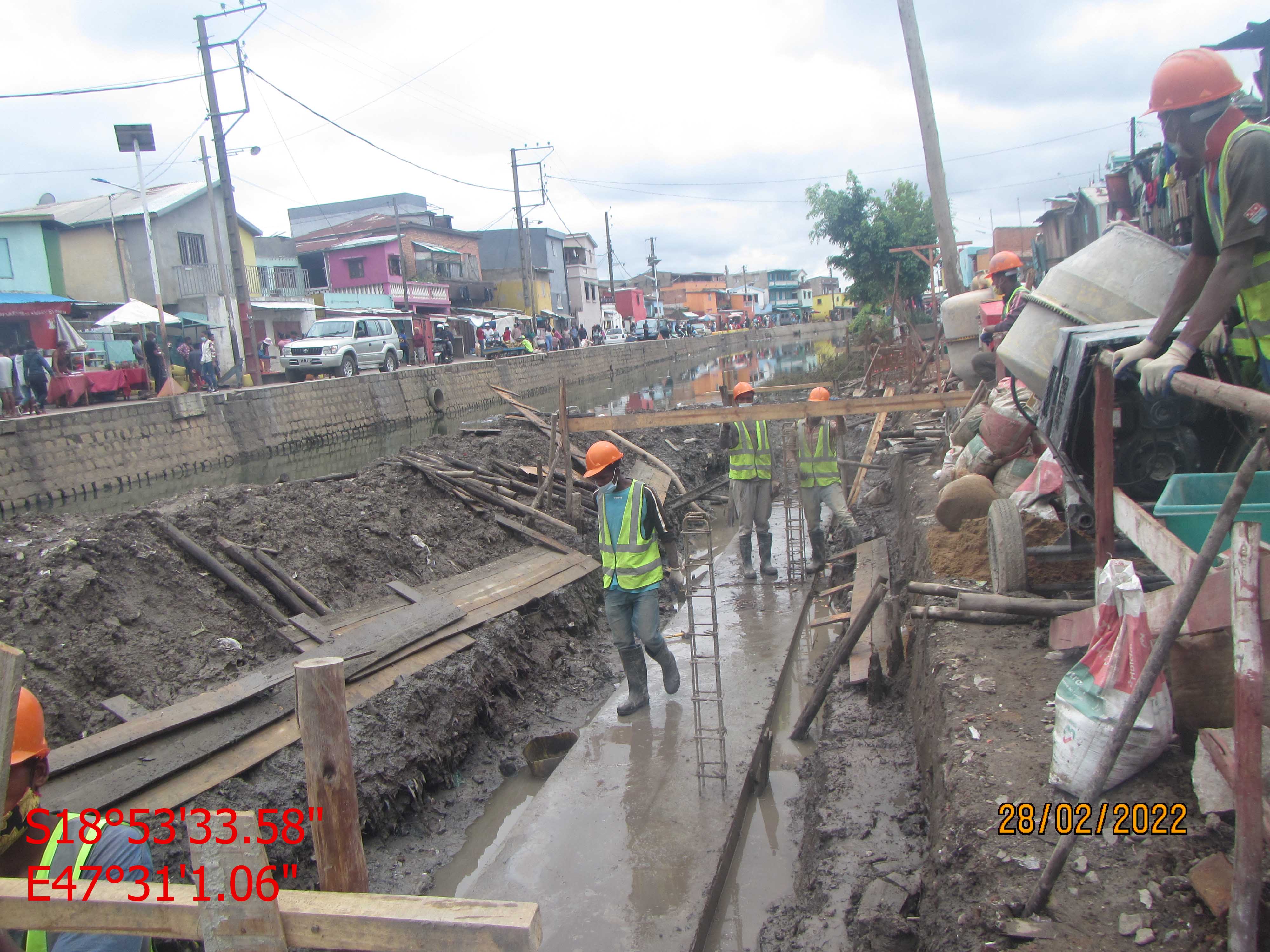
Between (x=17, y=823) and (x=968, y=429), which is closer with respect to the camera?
(x=17, y=823)

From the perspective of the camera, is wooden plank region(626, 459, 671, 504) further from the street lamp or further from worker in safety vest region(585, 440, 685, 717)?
the street lamp

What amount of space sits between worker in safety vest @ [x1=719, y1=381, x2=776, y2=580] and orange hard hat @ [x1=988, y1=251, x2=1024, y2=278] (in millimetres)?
2765

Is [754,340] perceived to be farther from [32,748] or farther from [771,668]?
[32,748]

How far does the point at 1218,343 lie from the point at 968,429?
4.37 meters

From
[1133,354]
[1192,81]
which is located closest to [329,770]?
[1133,354]

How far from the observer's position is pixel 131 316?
2423 centimetres

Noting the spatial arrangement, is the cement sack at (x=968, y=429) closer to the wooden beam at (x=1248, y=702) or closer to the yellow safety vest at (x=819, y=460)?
the yellow safety vest at (x=819, y=460)

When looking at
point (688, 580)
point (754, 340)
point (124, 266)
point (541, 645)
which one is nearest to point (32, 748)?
point (688, 580)

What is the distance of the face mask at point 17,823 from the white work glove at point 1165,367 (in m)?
3.59

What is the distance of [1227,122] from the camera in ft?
9.50

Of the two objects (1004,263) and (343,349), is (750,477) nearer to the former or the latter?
(1004,263)

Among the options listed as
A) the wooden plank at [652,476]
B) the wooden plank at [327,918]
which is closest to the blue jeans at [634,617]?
the wooden plank at [327,918]

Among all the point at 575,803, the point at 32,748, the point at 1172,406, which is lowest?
the point at 575,803

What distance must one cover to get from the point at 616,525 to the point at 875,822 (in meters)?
2.54
